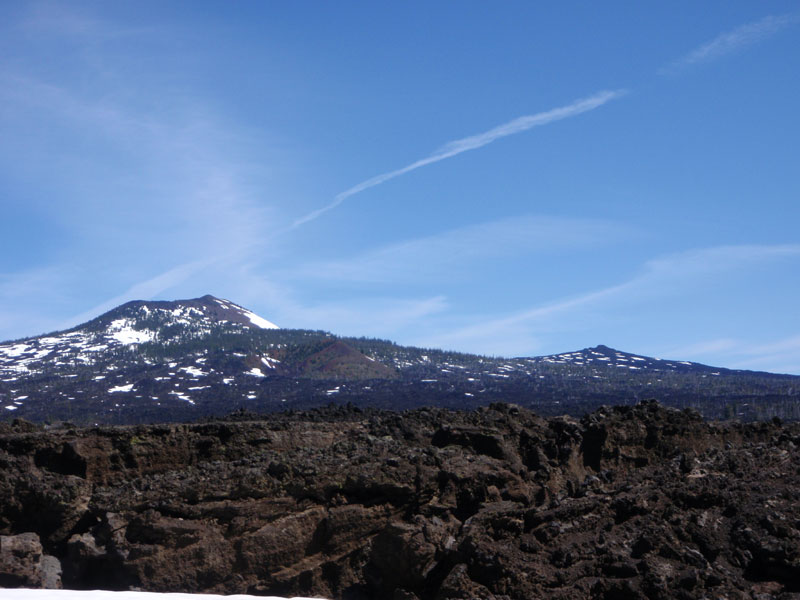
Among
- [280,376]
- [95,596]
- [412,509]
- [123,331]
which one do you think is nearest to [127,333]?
[123,331]

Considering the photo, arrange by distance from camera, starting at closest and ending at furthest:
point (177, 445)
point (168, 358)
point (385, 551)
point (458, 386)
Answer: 1. point (385, 551)
2. point (177, 445)
3. point (458, 386)
4. point (168, 358)

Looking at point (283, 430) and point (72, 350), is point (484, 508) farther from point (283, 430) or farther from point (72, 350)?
point (72, 350)

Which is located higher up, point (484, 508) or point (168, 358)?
point (168, 358)

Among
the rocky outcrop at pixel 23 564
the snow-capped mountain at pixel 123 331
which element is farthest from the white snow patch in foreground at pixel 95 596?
the snow-capped mountain at pixel 123 331

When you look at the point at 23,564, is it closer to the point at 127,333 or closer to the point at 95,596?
the point at 95,596

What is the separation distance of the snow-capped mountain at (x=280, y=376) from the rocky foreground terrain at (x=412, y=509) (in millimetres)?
24187

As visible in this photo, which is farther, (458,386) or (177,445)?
(458,386)

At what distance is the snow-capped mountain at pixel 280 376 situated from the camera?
2232 inches

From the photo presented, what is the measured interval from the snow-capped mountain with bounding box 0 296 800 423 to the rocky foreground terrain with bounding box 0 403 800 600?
2419cm

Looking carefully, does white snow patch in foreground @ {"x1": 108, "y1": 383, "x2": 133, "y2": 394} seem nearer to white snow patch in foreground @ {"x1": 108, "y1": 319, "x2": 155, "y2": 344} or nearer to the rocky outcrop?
white snow patch in foreground @ {"x1": 108, "y1": 319, "x2": 155, "y2": 344}

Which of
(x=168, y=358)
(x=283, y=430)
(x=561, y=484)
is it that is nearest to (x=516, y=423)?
(x=561, y=484)

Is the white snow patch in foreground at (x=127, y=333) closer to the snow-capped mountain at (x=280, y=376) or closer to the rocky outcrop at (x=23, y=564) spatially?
the snow-capped mountain at (x=280, y=376)

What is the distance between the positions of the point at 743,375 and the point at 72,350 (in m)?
76.9

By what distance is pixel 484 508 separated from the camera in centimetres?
1262
